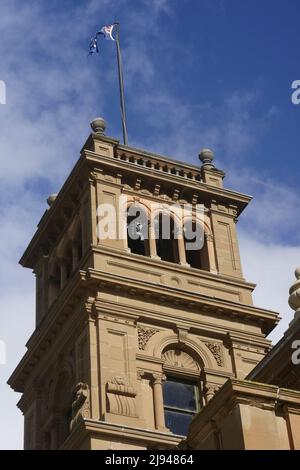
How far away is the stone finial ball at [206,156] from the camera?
148 ft

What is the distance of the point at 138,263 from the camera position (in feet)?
129

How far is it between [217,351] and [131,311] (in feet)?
11.2

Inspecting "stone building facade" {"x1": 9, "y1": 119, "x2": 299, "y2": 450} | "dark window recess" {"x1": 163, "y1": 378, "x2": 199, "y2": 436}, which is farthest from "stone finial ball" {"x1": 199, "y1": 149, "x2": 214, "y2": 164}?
"dark window recess" {"x1": 163, "y1": 378, "x2": 199, "y2": 436}

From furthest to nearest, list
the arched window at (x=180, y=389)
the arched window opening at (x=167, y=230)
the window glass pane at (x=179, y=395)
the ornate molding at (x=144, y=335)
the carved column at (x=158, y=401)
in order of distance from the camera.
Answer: the arched window opening at (x=167, y=230) < the ornate molding at (x=144, y=335) < the window glass pane at (x=179, y=395) < the arched window at (x=180, y=389) < the carved column at (x=158, y=401)

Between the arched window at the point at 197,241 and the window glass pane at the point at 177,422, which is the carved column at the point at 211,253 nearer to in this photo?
the arched window at the point at 197,241

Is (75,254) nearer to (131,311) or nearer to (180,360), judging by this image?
(131,311)

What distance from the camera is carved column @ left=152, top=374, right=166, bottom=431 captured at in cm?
3512

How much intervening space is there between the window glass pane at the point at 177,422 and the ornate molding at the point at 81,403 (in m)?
2.92

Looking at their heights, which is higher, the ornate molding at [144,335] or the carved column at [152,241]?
the carved column at [152,241]

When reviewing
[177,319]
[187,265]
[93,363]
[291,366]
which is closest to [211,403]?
[291,366]

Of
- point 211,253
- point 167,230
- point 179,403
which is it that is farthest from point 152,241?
point 179,403

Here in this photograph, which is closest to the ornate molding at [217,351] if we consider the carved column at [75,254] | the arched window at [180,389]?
the arched window at [180,389]

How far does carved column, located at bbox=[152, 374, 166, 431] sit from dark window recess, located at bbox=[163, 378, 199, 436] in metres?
0.52

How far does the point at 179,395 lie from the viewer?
3722 centimetres
